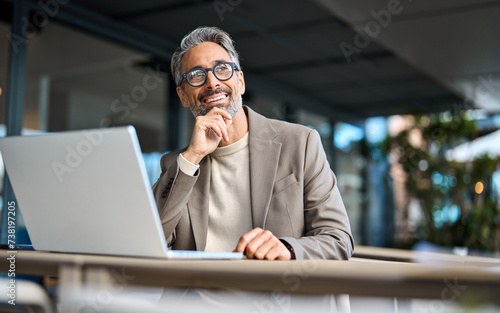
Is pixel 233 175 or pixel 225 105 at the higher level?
pixel 225 105

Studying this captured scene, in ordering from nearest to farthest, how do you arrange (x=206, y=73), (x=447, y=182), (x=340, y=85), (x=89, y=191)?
(x=89, y=191) < (x=206, y=73) < (x=340, y=85) < (x=447, y=182)

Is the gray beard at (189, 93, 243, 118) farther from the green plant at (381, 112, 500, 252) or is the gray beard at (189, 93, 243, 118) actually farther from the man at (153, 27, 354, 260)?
the green plant at (381, 112, 500, 252)

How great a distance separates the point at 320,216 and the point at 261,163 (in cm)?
31

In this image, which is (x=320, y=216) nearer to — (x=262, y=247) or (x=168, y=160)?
(x=262, y=247)

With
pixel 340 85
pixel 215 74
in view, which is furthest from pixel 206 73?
pixel 340 85

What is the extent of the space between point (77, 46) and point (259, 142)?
3.51m

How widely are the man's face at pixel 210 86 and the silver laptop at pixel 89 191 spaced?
82 centimetres

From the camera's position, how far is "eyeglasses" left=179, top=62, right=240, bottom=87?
1.84m

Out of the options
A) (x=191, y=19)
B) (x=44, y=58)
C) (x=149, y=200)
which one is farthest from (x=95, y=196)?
(x=191, y=19)

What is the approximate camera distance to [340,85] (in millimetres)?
7414

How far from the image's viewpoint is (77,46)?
4730 millimetres

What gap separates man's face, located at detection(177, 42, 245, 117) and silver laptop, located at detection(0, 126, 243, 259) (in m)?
0.82

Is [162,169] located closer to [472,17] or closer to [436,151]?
[472,17]

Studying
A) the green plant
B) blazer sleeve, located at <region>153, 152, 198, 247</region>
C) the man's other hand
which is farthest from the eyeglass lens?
the green plant
